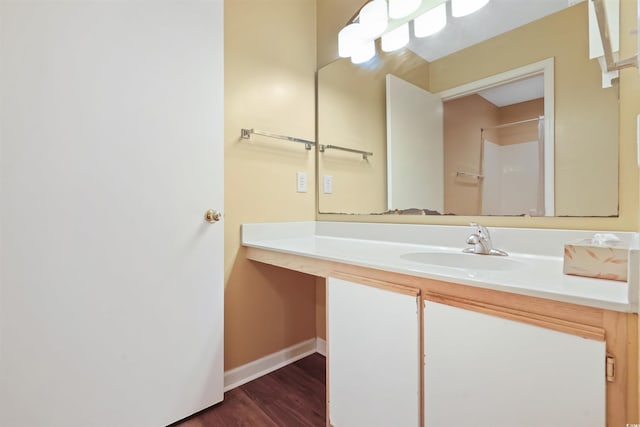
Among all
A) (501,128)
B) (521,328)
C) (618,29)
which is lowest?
(521,328)

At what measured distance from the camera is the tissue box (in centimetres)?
73

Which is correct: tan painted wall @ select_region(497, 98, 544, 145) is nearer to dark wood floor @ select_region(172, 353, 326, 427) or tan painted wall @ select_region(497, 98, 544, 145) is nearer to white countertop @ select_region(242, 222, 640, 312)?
white countertop @ select_region(242, 222, 640, 312)

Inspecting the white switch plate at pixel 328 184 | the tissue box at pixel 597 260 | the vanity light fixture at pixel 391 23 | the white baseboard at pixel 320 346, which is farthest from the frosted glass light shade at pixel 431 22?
the white baseboard at pixel 320 346

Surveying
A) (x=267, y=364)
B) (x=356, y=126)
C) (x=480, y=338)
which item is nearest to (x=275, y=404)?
(x=267, y=364)

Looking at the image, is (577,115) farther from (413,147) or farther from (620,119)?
(413,147)

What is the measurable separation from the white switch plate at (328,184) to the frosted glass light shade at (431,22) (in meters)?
0.90

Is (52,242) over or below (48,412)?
over

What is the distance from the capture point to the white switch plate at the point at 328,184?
6.19ft

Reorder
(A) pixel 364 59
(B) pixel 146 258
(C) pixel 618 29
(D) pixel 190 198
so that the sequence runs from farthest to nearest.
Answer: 1. (A) pixel 364 59
2. (D) pixel 190 198
3. (B) pixel 146 258
4. (C) pixel 618 29

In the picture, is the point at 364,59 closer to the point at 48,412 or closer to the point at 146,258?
the point at 146,258

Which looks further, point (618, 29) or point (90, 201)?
point (90, 201)

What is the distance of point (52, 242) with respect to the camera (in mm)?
1013

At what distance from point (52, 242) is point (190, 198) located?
486mm

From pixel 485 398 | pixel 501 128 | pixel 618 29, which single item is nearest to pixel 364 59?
pixel 501 128
